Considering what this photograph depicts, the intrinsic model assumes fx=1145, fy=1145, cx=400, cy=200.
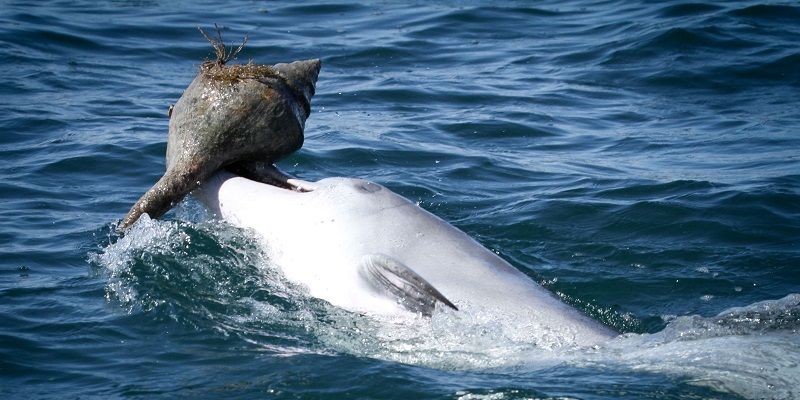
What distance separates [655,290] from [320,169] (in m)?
4.59

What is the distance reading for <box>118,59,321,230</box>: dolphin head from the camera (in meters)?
8.45

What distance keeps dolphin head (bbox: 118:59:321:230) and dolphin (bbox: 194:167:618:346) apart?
25 centimetres

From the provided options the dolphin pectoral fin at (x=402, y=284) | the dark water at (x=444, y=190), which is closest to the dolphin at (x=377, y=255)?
the dolphin pectoral fin at (x=402, y=284)

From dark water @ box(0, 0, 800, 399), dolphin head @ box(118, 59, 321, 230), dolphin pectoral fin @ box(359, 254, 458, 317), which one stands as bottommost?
dark water @ box(0, 0, 800, 399)

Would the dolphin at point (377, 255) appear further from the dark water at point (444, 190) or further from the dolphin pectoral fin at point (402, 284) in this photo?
the dark water at point (444, 190)

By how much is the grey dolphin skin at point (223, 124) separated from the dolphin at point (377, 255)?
0.26 m

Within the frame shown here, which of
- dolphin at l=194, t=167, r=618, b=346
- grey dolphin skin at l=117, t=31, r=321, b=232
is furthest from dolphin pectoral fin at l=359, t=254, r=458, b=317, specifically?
grey dolphin skin at l=117, t=31, r=321, b=232

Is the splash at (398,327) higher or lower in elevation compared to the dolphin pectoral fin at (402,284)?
lower

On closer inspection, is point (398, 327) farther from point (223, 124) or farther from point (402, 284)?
point (223, 124)

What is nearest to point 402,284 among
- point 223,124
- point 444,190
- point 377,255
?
point 377,255

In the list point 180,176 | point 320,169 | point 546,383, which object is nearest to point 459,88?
point 320,169

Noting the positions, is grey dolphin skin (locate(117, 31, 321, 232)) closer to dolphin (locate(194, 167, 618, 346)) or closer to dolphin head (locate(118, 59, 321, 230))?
dolphin head (locate(118, 59, 321, 230))

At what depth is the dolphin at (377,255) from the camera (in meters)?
7.61

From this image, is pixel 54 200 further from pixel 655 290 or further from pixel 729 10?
pixel 729 10
